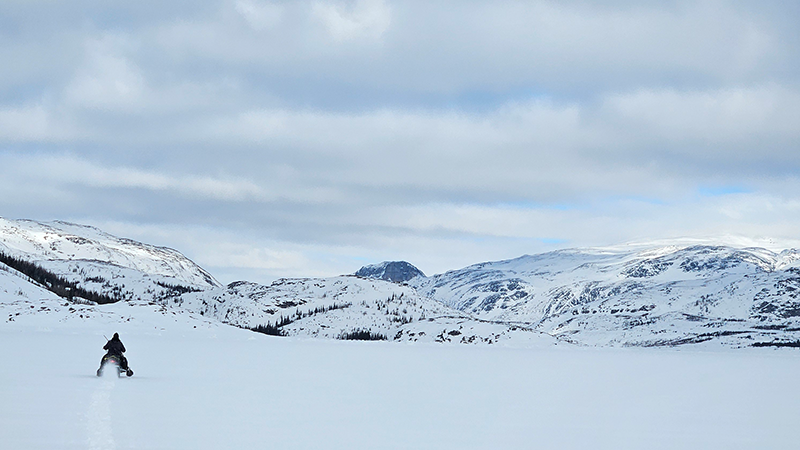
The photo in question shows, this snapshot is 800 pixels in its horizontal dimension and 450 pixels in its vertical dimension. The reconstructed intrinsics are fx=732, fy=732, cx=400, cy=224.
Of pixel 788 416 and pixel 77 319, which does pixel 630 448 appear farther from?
pixel 77 319

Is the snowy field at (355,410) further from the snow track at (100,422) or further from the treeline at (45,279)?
the treeline at (45,279)

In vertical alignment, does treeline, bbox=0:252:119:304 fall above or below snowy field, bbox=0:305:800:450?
above

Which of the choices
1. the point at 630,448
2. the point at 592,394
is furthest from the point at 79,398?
the point at 592,394

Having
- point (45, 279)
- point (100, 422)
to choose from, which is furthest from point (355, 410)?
point (45, 279)

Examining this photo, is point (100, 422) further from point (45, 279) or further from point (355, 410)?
point (45, 279)

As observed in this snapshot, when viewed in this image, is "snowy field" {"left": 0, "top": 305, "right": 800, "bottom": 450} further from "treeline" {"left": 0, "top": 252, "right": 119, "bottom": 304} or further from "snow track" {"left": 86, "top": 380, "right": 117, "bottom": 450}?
"treeline" {"left": 0, "top": 252, "right": 119, "bottom": 304}

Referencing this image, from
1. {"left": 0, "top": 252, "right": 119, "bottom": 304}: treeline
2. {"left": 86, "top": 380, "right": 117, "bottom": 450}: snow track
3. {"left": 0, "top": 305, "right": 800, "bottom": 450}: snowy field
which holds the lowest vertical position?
{"left": 0, "top": 305, "right": 800, "bottom": 450}: snowy field

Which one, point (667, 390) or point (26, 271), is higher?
point (26, 271)

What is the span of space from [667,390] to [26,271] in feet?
560

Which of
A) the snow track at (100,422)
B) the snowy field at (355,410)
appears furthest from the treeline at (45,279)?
the snow track at (100,422)

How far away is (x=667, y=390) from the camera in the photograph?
42.8 metres

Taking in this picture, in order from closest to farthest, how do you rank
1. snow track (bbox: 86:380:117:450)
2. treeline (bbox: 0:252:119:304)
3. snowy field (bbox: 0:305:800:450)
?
1. snow track (bbox: 86:380:117:450)
2. snowy field (bbox: 0:305:800:450)
3. treeline (bbox: 0:252:119:304)

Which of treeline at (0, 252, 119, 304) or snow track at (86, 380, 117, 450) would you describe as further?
treeline at (0, 252, 119, 304)

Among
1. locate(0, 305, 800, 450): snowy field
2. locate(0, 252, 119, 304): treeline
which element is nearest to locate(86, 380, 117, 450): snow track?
locate(0, 305, 800, 450): snowy field
